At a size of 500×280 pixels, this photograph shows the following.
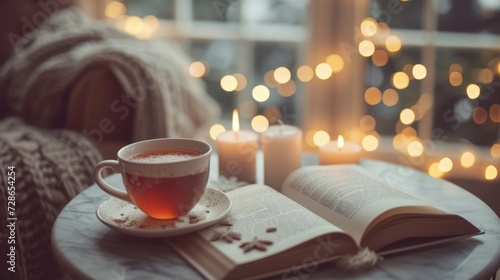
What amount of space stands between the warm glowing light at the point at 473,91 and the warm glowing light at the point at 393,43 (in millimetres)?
272

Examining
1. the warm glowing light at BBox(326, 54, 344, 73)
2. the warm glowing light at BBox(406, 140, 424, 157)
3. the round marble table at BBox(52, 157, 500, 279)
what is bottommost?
the warm glowing light at BBox(406, 140, 424, 157)

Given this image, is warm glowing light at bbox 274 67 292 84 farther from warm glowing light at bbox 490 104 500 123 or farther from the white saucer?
the white saucer

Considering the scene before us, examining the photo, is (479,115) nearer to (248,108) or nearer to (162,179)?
(248,108)

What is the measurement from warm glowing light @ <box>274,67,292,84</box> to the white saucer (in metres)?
1.30

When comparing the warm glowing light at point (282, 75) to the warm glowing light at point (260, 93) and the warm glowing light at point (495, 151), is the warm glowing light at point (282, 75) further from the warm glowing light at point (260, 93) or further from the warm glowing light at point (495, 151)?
the warm glowing light at point (495, 151)

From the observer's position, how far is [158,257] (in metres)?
0.75

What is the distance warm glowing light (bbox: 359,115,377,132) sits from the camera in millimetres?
2038

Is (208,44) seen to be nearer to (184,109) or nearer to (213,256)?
(184,109)

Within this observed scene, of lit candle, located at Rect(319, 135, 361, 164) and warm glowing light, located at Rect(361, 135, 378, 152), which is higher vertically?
lit candle, located at Rect(319, 135, 361, 164)

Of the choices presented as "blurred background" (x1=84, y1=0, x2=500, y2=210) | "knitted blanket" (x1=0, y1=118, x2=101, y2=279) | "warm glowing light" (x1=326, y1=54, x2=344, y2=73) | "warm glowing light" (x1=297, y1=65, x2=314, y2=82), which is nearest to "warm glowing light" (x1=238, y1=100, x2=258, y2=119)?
"blurred background" (x1=84, y1=0, x2=500, y2=210)

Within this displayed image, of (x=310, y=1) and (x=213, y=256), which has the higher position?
(x=310, y=1)

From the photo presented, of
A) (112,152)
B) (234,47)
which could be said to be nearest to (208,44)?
(234,47)

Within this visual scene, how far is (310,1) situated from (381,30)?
0.27 meters

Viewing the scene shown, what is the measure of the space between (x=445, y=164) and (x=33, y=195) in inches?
53.2
